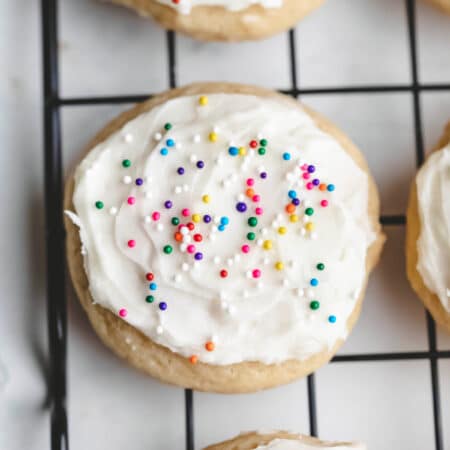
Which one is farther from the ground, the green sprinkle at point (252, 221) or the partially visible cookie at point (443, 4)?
the partially visible cookie at point (443, 4)

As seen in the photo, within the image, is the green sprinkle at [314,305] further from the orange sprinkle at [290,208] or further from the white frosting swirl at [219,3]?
the white frosting swirl at [219,3]

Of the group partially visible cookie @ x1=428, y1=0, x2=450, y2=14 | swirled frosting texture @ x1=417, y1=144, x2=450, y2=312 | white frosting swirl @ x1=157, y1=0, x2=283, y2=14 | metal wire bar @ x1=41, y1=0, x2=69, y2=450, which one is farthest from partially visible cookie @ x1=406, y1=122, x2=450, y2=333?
metal wire bar @ x1=41, y1=0, x2=69, y2=450

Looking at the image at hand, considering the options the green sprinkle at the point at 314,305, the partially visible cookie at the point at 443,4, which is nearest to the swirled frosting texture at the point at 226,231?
the green sprinkle at the point at 314,305

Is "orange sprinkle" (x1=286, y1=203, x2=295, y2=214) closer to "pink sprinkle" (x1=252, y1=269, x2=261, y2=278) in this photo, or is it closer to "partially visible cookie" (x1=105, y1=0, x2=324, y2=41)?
"pink sprinkle" (x1=252, y1=269, x2=261, y2=278)

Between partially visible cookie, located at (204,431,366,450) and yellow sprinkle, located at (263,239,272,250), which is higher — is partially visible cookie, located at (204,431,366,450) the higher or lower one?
the lower one

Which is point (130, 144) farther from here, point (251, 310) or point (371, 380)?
point (371, 380)

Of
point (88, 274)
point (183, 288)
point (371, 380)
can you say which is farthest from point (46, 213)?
point (371, 380)
